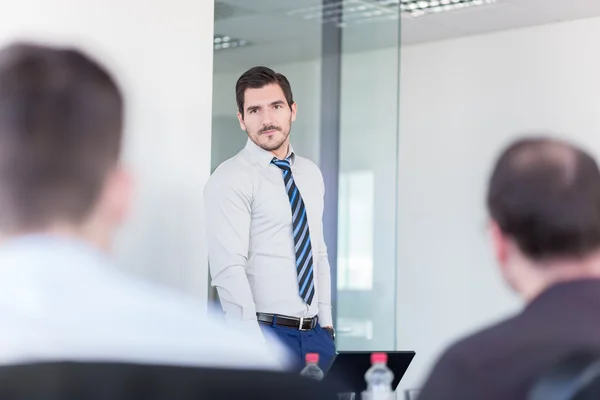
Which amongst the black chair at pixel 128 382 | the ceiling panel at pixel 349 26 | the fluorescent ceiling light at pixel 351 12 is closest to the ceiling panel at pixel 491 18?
the ceiling panel at pixel 349 26

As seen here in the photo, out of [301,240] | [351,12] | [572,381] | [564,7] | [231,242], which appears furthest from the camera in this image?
[564,7]

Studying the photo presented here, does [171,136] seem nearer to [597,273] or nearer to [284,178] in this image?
[284,178]

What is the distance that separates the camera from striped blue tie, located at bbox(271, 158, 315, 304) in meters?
3.69

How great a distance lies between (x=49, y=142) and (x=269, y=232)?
104 inches

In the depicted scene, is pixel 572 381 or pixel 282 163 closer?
pixel 572 381

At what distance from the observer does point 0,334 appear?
934 millimetres

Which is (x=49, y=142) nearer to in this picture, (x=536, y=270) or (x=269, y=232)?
(x=536, y=270)

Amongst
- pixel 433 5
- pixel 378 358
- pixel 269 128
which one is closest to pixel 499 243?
pixel 378 358

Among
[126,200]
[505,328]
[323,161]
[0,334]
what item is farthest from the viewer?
[323,161]

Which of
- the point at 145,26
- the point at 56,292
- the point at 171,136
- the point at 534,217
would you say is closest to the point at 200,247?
the point at 171,136

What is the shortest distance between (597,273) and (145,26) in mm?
2783

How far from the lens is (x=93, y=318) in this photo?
0.94m

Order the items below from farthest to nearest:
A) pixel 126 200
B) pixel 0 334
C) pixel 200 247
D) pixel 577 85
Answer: pixel 577 85
pixel 200 247
pixel 126 200
pixel 0 334

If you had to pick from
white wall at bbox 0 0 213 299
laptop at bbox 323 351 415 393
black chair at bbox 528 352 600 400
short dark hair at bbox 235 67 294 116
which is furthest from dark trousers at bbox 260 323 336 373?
black chair at bbox 528 352 600 400
